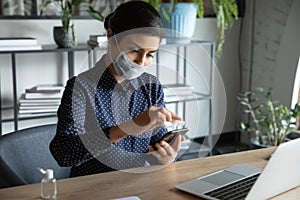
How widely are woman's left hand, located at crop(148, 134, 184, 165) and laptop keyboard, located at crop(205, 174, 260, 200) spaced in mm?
209

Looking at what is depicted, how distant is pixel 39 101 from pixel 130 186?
1.59 meters

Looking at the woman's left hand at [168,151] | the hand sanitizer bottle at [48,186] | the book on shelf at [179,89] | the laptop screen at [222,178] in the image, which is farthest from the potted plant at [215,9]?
the hand sanitizer bottle at [48,186]

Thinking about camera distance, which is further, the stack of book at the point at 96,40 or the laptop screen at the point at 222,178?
the stack of book at the point at 96,40

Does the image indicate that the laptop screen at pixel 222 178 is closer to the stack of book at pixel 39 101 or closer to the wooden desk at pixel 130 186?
the wooden desk at pixel 130 186

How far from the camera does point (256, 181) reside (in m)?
1.10

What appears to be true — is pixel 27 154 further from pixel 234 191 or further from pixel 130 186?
pixel 234 191

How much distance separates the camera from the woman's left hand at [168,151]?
54.9 inches

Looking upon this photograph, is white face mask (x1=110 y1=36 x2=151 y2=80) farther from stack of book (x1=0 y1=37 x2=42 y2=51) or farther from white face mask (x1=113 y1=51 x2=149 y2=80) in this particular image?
stack of book (x1=0 y1=37 x2=42 y2=51)

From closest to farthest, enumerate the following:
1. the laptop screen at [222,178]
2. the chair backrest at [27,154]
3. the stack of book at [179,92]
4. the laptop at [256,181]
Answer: the laptop at [256,181], the laptop screen at [222,178], the chair backrest at [27,154], the stack of book at [179,92]

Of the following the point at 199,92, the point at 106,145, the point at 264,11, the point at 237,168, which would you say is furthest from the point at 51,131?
the point at 264,11

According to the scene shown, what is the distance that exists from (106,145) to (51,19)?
1828 millimetres

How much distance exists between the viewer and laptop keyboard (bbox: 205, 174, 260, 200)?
1.20 meters

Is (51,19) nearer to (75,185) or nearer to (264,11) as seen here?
(264,11)

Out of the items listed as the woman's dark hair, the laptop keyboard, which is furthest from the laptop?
the woman's dark hair
